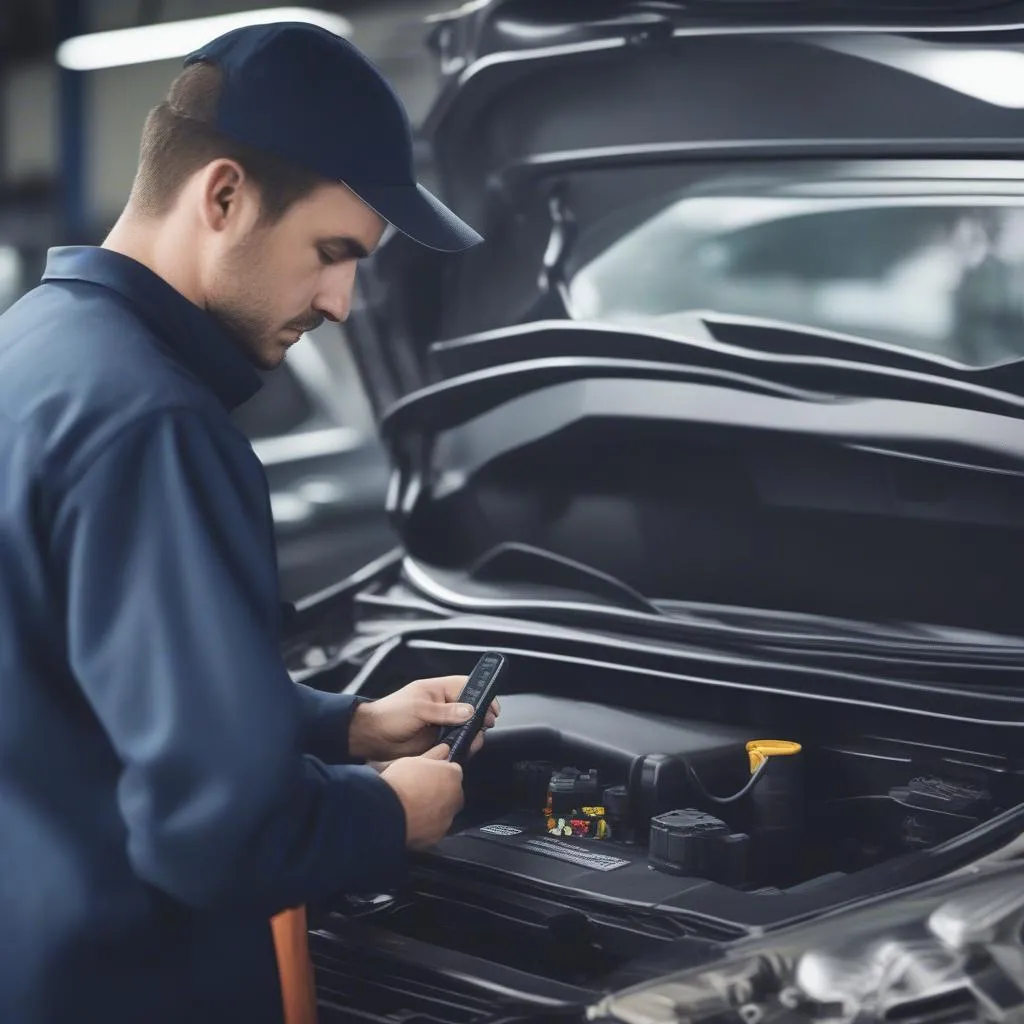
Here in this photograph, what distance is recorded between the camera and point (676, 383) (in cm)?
165

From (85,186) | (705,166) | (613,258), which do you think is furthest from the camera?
(85,186)

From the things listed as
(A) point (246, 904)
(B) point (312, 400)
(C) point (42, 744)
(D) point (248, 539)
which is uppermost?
(D) point (248, 539)

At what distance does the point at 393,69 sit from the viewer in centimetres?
256

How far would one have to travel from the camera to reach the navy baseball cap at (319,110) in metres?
1.07

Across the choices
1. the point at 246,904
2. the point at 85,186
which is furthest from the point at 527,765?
the point at 85,186

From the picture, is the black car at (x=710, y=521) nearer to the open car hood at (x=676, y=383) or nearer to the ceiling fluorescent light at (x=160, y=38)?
the open car hood at (x=676, y=383)

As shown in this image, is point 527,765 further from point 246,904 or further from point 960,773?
point 246,904

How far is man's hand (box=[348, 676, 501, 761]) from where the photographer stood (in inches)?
52.3

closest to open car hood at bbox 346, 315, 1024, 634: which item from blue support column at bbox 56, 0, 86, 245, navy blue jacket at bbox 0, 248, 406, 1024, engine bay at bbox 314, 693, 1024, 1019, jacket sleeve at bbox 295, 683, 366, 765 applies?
engine bay at bbox 314, 693, 1024, 1019

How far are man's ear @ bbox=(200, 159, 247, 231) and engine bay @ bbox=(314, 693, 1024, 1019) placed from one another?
2.14 ft

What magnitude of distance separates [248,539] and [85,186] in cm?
473

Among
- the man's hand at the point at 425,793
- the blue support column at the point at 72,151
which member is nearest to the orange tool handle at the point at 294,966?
the man's hand at the point at 425,793

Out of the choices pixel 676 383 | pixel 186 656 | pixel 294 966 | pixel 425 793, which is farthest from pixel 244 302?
pixel 676 383

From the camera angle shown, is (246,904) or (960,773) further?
(960,773)
